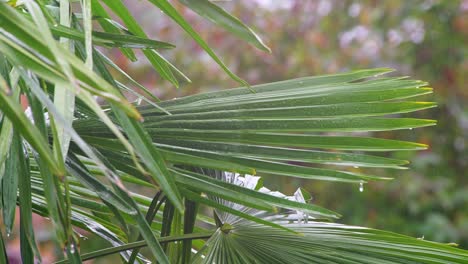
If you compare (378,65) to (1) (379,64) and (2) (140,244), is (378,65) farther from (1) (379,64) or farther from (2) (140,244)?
(2) (140,244)

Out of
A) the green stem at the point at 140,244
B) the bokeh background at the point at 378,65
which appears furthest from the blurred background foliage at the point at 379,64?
the green stem at the point at 140,244

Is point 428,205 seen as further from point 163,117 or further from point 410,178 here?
point 163,117

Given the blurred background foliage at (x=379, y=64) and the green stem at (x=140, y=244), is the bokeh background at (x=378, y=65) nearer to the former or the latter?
the blurred background foliage at (x=379, y=64)

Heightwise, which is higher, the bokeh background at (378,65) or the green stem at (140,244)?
the bokeh background at (378,65)

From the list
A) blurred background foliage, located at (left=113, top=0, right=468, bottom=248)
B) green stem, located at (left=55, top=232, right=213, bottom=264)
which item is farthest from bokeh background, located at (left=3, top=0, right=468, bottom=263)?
green stem, located at (left=55, top=232, right=213, bottom=264)

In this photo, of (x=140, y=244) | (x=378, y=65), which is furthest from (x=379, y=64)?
(x=140, y=244)

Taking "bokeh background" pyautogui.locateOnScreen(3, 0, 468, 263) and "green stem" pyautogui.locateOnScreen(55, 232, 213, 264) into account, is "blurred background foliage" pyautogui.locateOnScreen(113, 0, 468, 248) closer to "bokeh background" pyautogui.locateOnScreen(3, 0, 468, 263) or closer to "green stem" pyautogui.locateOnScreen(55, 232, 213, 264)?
"bokeh background" pyautogui.locateOnScreen(3, 0, 468, 263)

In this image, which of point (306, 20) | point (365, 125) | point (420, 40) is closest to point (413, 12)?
point (420, 40)
